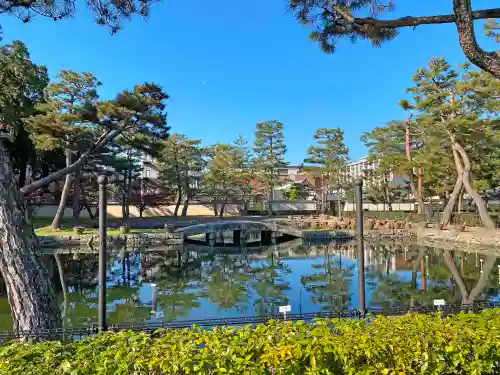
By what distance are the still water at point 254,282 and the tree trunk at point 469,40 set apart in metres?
5.51

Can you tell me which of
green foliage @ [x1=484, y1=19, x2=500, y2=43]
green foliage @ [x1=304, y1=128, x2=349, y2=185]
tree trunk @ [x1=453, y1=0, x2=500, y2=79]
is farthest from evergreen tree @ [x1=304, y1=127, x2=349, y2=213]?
tree trunk @ [x1=453, y1=0, x2=500, y2=79]

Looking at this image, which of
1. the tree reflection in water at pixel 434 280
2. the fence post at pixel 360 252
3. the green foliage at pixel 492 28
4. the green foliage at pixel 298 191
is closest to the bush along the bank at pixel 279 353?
the fence post at pixel 360 252

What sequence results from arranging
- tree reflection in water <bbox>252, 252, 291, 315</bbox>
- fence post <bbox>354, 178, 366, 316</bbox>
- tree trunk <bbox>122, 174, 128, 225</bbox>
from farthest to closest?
tree trunk <bbox>122, 174, 128, 225</bbox>
tree reflection in water <bbox>252, 252, 291, 315</bbox>
fence post <bbox>354, 178, 366, 316</bbox>

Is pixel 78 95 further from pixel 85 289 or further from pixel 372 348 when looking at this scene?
pixel 372 348

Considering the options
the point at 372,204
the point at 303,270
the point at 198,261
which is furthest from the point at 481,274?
the point at 372,204

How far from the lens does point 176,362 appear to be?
180 cm

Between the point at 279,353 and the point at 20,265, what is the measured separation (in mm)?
2219

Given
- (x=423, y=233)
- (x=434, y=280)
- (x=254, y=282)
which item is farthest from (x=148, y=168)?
(x=434, y=280)

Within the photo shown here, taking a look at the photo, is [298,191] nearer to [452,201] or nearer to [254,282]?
[452,201]

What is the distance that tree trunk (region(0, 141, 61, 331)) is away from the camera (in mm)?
2729

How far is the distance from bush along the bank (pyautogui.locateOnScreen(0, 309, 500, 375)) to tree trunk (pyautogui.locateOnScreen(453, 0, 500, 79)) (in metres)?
2.24

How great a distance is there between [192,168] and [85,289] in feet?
64.8

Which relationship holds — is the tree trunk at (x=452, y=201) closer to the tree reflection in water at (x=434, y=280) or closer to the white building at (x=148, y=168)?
the tree reflection in water at (x=434, y=280)

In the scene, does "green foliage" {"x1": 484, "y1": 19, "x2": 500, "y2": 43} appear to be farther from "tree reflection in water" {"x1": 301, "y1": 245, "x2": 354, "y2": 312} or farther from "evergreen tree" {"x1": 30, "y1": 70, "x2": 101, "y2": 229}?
"evergreen tree" {"x1": 30, "y1": 70, "x2": 101, "y2": 229}
